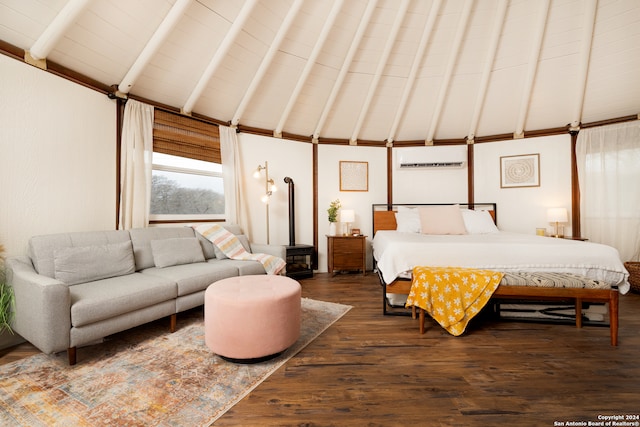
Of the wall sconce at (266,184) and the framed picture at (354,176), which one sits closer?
the wall sconce at (266,184)

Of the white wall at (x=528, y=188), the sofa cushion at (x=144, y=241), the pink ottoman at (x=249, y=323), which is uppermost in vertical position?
the white wall at (x=528, y=188)

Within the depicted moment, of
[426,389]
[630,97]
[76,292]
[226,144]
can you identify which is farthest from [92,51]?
[630,97]

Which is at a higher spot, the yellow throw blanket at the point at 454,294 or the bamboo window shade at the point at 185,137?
the bamboo window shade at the point at 185,137

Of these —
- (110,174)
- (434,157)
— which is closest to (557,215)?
(434,157)

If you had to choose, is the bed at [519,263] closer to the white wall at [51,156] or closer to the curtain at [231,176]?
the curtain at [231,176]

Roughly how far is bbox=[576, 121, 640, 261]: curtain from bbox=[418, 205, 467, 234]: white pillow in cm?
207

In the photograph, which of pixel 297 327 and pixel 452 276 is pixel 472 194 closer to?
pixel 452 276

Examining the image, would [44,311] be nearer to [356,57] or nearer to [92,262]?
[92,262]

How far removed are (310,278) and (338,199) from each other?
154 cm

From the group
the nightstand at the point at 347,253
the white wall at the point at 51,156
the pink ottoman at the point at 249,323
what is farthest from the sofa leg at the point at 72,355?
the nightstand at the point at 347,253

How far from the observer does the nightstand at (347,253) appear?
4.40 metres

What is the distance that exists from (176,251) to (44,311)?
3.99 ft

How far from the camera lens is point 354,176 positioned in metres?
4.98

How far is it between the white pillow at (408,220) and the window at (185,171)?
2.82m
